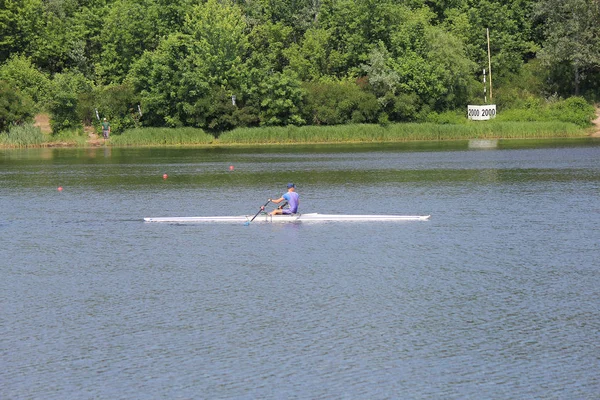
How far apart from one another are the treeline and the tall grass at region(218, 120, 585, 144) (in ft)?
3.95

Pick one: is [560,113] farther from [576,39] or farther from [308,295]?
[308,295]

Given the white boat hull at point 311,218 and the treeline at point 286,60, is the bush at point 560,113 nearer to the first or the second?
the treeline at point 286,60

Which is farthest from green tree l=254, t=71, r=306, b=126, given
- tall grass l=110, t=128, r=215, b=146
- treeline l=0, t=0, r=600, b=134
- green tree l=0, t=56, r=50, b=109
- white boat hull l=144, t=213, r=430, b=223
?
white boat hull l=144, t=213, r=430, b=223

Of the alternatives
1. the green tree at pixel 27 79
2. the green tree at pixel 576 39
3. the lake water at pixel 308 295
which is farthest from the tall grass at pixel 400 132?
the lake water at pixel 308 295

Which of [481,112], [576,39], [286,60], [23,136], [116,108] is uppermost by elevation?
[286,60]

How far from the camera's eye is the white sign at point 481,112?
93875mm

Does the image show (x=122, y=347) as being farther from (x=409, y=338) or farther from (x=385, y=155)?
(x=385, y=155)

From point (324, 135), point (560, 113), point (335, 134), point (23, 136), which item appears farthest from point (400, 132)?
point (23, 136)

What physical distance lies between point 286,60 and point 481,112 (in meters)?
23.8

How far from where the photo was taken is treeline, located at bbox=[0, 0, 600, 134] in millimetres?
93812

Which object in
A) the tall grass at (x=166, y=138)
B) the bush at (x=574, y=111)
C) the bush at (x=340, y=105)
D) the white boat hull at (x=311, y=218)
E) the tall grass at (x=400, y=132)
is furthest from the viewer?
the tall grass at (x=166, y=138)

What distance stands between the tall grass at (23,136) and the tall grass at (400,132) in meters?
18.3

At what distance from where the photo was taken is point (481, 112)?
93.9 metres

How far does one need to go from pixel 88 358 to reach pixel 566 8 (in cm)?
8298
